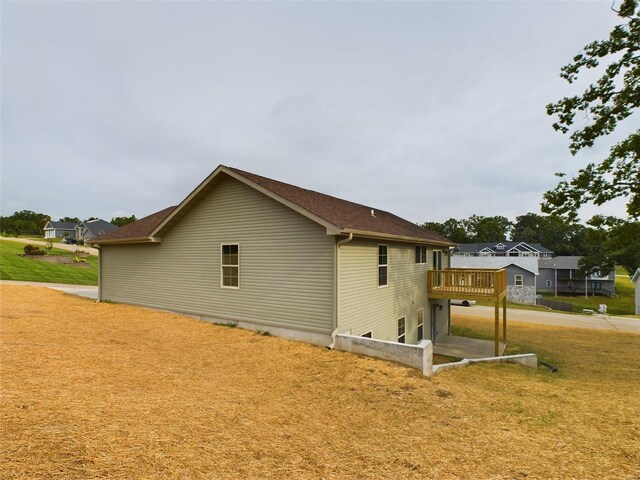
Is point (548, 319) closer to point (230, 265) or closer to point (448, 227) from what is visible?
point (230, 265)

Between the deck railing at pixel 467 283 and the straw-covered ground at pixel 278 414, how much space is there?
4794 mm

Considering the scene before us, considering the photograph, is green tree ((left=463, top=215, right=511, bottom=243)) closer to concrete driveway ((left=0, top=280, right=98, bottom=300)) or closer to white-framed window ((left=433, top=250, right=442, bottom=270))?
white-framed window ((left=433, top=250, right=442, bottom=270))

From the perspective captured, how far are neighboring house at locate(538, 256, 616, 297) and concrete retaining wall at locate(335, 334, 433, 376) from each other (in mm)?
57155

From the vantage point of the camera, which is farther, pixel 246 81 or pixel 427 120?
pixel 427 120

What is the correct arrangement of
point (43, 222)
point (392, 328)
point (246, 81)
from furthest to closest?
point (43, 222) → point (246, 81) → point (392, 328)

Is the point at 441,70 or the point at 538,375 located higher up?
the point at 441,70

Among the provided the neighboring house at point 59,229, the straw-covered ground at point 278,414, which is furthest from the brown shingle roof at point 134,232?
the neighboring house at point 59,229

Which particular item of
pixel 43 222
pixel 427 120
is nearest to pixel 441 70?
pixel 427 120

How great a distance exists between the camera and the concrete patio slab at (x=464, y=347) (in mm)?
14227

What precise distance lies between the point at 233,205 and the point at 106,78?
11803mm

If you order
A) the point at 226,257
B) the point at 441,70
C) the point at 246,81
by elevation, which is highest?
the point at 246,81

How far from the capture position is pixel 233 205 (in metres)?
11.3

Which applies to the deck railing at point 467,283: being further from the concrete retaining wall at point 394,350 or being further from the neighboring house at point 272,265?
the concrete retaining wall at point 394,350

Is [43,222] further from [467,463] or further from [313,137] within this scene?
[467,463]
